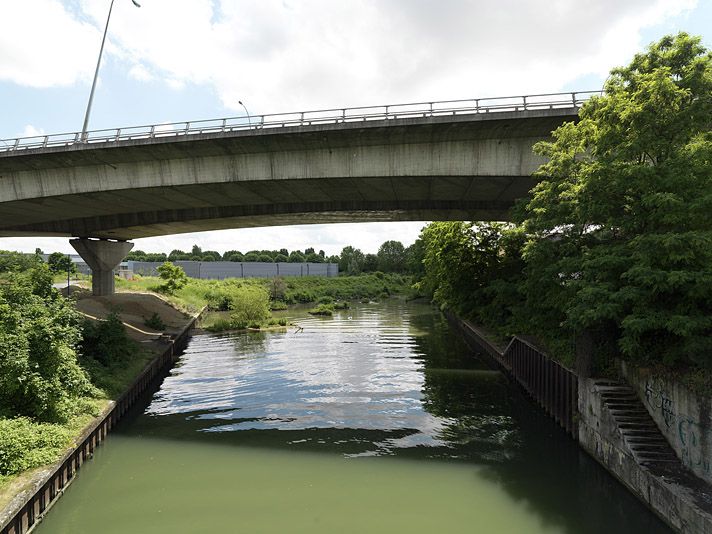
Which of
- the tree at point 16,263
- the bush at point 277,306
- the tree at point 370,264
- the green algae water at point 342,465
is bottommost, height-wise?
the green algae water at point 342,465

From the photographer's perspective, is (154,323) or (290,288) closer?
(154,323)

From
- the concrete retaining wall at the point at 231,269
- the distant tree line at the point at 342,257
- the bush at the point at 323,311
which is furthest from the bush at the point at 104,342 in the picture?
the distant tree line at the point at 342,257

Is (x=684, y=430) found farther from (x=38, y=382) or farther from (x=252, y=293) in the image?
(x=252, y=293)

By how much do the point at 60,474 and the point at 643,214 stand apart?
62.8 ft

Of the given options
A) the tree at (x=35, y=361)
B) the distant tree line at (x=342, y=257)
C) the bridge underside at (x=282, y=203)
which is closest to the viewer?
the tree at (x=35, y=361)

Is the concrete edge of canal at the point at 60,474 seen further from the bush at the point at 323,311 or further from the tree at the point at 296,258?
the tree at the point at 296,258

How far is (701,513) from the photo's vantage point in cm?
1032

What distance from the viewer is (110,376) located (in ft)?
74.2

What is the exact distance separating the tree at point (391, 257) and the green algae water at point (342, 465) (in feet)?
406

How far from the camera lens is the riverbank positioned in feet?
38.7

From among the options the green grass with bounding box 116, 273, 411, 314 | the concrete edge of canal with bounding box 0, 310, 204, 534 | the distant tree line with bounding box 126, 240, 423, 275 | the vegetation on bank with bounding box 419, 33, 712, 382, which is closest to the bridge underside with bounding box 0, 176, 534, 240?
the vegetation on bank with bounding box 419, 33, 712, 382

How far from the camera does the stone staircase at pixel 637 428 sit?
1296cm

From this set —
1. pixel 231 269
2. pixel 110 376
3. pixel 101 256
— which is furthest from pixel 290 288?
pixel 110 376

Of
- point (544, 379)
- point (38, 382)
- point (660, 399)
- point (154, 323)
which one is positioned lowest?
point (544, 379)
